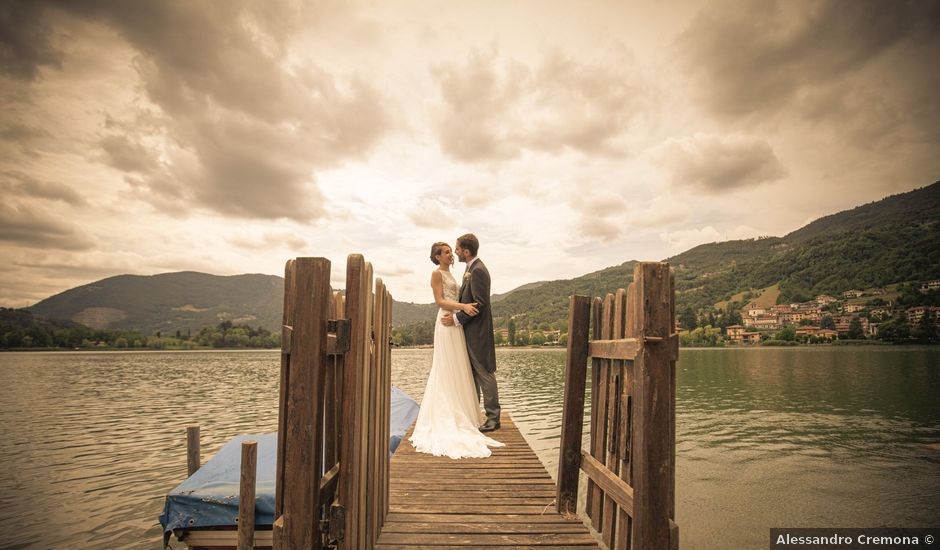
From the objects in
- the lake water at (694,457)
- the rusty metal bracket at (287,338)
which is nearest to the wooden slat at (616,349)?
the rusty metal bracket at (287,338)

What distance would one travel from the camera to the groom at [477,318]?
784cm

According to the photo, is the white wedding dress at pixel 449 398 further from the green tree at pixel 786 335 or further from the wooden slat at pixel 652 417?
the green tree at pixel 786 335

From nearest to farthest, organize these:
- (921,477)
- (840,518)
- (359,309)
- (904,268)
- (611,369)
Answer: (359,309) < (611,369) < (840,518) < (921,477) < (904,268)

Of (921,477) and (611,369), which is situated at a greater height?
(611,369)

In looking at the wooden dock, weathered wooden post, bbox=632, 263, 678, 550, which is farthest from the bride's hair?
weathered wooden post, bbox=632, 263, 678, 550

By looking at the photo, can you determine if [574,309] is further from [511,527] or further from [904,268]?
[904,268]

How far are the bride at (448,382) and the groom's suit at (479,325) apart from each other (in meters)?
0.14

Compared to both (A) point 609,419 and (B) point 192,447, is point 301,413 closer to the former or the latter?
(A) point 609,419

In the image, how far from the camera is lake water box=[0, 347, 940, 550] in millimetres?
9992

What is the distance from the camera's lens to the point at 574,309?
4.74 metres

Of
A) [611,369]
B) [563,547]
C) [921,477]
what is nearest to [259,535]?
[563,547]

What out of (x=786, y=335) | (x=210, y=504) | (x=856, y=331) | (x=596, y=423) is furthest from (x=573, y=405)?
(x=856, y=331)

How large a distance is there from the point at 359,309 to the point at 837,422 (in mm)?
25728

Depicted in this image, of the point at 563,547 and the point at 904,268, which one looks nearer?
the point at 563,547
